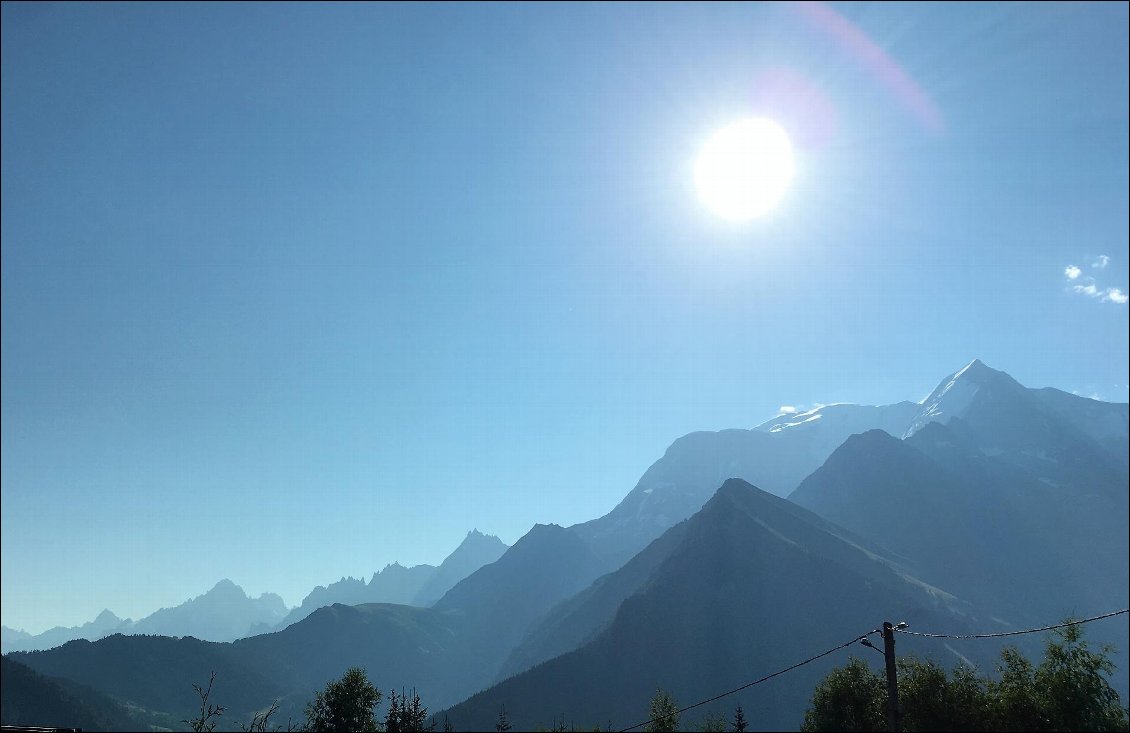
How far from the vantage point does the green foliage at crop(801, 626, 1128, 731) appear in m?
53.8

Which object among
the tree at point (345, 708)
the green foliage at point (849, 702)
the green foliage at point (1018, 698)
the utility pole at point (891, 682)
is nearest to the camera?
the utility pole at point (891, 682)

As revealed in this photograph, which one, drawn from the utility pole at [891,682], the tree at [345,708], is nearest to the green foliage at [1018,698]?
the utility pole at [891,682]

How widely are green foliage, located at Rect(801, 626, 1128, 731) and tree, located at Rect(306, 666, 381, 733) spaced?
5615 cm

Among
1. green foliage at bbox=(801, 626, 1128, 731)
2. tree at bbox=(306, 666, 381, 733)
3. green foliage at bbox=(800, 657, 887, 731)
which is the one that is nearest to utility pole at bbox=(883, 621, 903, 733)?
green foliage at bbox=(801, 626, 1128, 731)

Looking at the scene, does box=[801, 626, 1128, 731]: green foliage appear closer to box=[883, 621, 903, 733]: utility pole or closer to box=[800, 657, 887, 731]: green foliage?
box=[800, 657, 887, 731]: green foliage

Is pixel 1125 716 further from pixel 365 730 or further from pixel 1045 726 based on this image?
pixel 365 730

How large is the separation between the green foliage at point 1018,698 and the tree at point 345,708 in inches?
2211

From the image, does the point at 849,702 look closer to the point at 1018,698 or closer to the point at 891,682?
the point at 1018,698

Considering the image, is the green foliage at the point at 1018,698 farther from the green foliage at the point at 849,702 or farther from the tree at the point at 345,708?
the tree at the point at 345,708

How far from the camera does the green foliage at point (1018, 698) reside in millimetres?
53812

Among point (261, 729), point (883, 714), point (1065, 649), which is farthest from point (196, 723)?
point (1065, 649)

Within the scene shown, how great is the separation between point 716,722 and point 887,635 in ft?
288

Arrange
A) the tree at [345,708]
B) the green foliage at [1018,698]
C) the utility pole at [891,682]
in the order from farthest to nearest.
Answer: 1. the tree at [345,708]
2. the green foliage at [1018,698]
3. the utility pole at [891,682]

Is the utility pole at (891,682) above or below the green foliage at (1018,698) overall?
above
